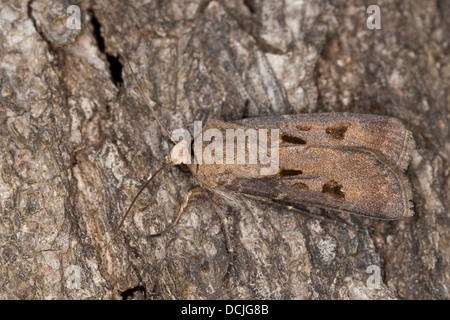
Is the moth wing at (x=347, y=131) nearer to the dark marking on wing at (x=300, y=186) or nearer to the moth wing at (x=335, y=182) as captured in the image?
the moth wing at (x=335, y=182)

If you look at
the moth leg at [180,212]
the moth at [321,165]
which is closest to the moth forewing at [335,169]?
the moth at [321,165]

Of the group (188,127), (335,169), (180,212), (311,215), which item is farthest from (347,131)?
(180,212)

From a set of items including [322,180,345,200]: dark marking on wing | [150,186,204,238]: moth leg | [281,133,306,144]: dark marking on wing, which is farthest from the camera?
[281,133,306,144]: dark marking on wing

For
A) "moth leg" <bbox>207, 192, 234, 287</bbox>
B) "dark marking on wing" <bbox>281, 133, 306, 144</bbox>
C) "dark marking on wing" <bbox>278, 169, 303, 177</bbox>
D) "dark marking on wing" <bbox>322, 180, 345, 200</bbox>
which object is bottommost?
"moth leg" <bbox>207, 192, 234, 287</bbox>

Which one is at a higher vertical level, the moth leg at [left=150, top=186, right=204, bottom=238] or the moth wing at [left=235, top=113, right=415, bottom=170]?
the moth wing at [left=235, top=113, right=415, bottom=170]

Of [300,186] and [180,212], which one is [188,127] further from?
[300,186]

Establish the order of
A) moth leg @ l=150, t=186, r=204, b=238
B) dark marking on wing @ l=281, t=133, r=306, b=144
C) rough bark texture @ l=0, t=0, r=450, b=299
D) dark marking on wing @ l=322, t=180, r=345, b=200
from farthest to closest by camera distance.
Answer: dark marking on wing @ l=281, t=133, r=306, b=144 → dark marking on wing @ l=322, t=180, r=345, b=200 → moth leg @ l=150, t=186, r=204, b=238 → rough bark texture @ l=0, t=0, r=450, b=299

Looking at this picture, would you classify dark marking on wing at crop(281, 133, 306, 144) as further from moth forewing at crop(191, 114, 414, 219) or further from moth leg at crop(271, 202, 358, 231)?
moth leg at crop(271, 202, 358, 231)

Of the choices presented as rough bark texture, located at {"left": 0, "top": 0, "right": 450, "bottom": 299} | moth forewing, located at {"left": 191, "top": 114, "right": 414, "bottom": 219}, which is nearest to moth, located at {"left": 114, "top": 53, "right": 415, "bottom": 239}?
moth forewing, located at {"left": 191, "top": 114, "right": 414, "bottom": 219}
